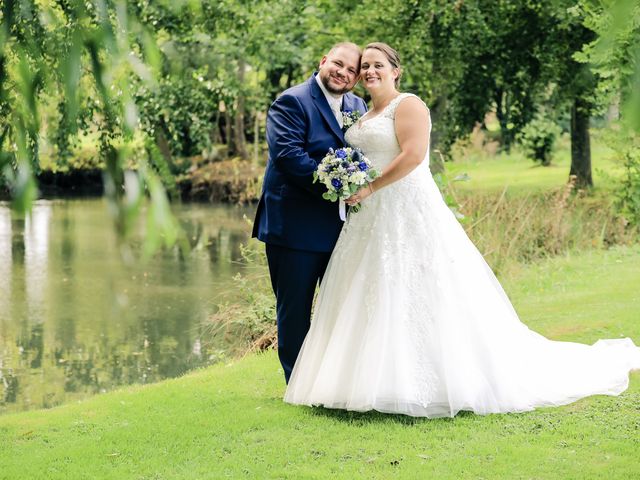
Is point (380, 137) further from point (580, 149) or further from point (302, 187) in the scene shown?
point (580, 149)

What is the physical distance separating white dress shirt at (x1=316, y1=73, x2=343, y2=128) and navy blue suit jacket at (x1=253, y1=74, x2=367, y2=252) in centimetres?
3

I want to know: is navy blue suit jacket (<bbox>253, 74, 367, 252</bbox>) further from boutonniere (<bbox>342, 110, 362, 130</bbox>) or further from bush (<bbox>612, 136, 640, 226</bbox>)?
bush (<bbox>612, 136, 640, 226</bbox>)

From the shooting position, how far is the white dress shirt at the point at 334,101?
5.20m

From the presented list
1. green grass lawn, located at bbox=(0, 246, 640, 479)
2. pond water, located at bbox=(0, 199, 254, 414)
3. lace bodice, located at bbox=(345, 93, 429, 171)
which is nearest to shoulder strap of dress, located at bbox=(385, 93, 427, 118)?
lace bodice, located at bbox=(345, 93, 429, 171)

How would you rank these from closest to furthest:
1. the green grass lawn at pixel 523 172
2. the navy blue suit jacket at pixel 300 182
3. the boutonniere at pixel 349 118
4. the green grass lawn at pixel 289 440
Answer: the green grass lawn at pixel 289 440 → the navy blue suit jacket at pixel 300 182 → the boutonniere at pixel 349 118 → the green grass lawn at pixel 523 172

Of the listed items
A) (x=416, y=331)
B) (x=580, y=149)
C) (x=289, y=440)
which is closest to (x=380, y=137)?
(x=416, y=331)

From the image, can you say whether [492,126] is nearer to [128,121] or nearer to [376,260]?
[376,260]

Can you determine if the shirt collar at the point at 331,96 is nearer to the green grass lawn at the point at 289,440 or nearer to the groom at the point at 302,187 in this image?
the groom at the point at 302,187

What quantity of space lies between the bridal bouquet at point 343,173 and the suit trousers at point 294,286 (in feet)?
1.60

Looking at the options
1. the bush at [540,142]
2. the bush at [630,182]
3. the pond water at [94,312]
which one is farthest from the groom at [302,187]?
the bush at [540,142]

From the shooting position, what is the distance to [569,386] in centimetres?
525

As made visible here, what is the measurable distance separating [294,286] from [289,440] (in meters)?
0.95

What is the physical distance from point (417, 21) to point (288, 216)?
1149 cm

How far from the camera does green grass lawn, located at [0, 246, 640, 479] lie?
13.9 feet
